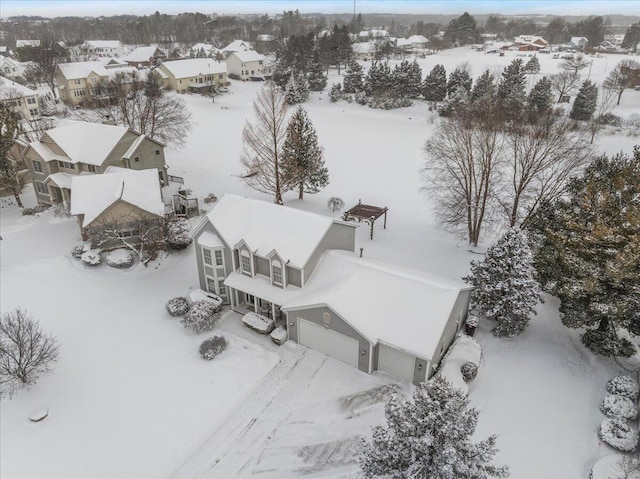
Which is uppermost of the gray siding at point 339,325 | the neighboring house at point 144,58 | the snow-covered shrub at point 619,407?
the neighboring house at point 144,58

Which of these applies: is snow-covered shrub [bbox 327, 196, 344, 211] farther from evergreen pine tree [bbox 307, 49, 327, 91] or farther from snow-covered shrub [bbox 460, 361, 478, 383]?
evergreen pine tree [bbox 307, 49, 327, 91]

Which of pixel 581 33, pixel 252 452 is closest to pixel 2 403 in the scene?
pixel 252 452

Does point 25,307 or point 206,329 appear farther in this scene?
point 25,307

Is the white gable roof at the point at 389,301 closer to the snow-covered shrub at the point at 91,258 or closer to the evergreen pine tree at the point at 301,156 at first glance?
the snow-covered shrub at the point at 91,258

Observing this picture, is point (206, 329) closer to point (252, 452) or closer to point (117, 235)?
point (252, 452)

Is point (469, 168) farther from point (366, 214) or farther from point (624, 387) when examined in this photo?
point (624, 387)

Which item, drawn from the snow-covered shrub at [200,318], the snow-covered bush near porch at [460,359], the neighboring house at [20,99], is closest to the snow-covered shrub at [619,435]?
the snow-covered bush near porch at [460,359]
